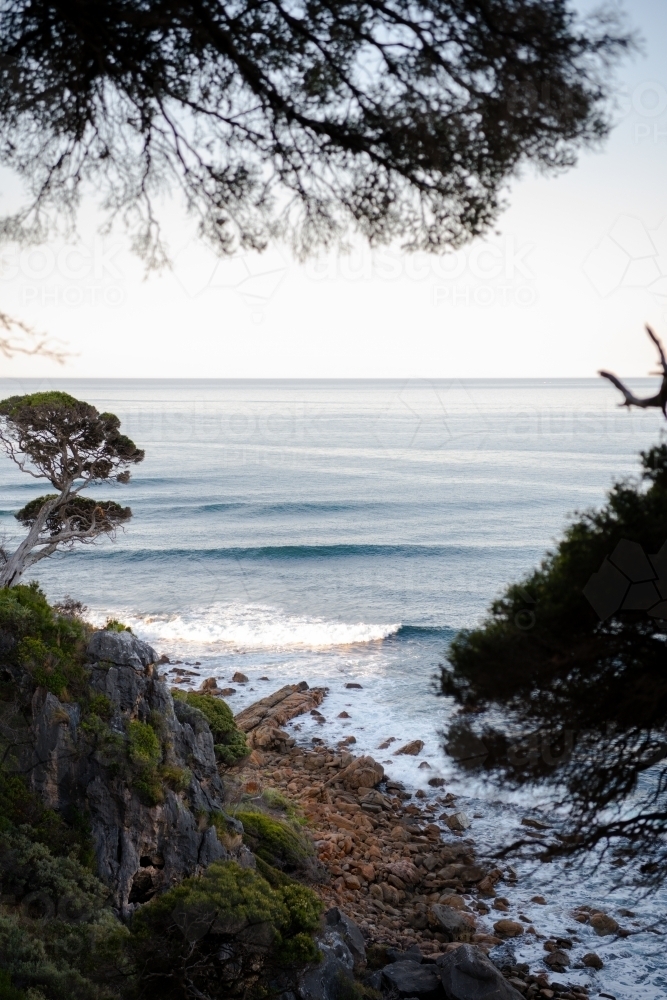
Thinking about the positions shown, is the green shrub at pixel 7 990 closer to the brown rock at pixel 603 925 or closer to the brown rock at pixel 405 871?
the brown rock at pixel 405 871

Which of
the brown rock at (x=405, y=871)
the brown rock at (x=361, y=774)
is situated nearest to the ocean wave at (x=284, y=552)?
the brown rock at (x=361, y=774)

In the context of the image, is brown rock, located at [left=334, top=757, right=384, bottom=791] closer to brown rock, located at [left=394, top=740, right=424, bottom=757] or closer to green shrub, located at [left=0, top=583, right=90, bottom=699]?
brown rock, located at [left=394, top=740, right=424, bottom=757]

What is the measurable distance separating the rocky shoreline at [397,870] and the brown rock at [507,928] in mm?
14

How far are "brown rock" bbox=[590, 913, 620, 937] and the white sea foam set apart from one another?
13312 mm

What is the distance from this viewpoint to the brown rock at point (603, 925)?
34.7 ft

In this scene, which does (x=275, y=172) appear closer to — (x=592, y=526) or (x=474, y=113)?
(x=474, y=113)

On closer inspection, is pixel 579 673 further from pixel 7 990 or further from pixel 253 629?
pixel 253 629

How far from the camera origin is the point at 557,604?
14.9 feet

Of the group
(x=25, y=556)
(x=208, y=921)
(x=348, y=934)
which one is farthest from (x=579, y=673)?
(x=25, y=556)

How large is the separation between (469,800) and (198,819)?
22.5 feet

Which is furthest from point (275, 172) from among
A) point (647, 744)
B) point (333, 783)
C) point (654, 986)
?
point (333, 783)

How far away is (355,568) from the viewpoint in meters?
31.8

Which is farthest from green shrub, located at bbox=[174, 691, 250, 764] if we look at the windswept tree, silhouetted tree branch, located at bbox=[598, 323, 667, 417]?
silhouetted tree branch, located at bbox=[598, 323, 667, 417]

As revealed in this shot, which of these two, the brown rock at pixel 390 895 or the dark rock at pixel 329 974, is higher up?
the dark rock at pixel 329 974
